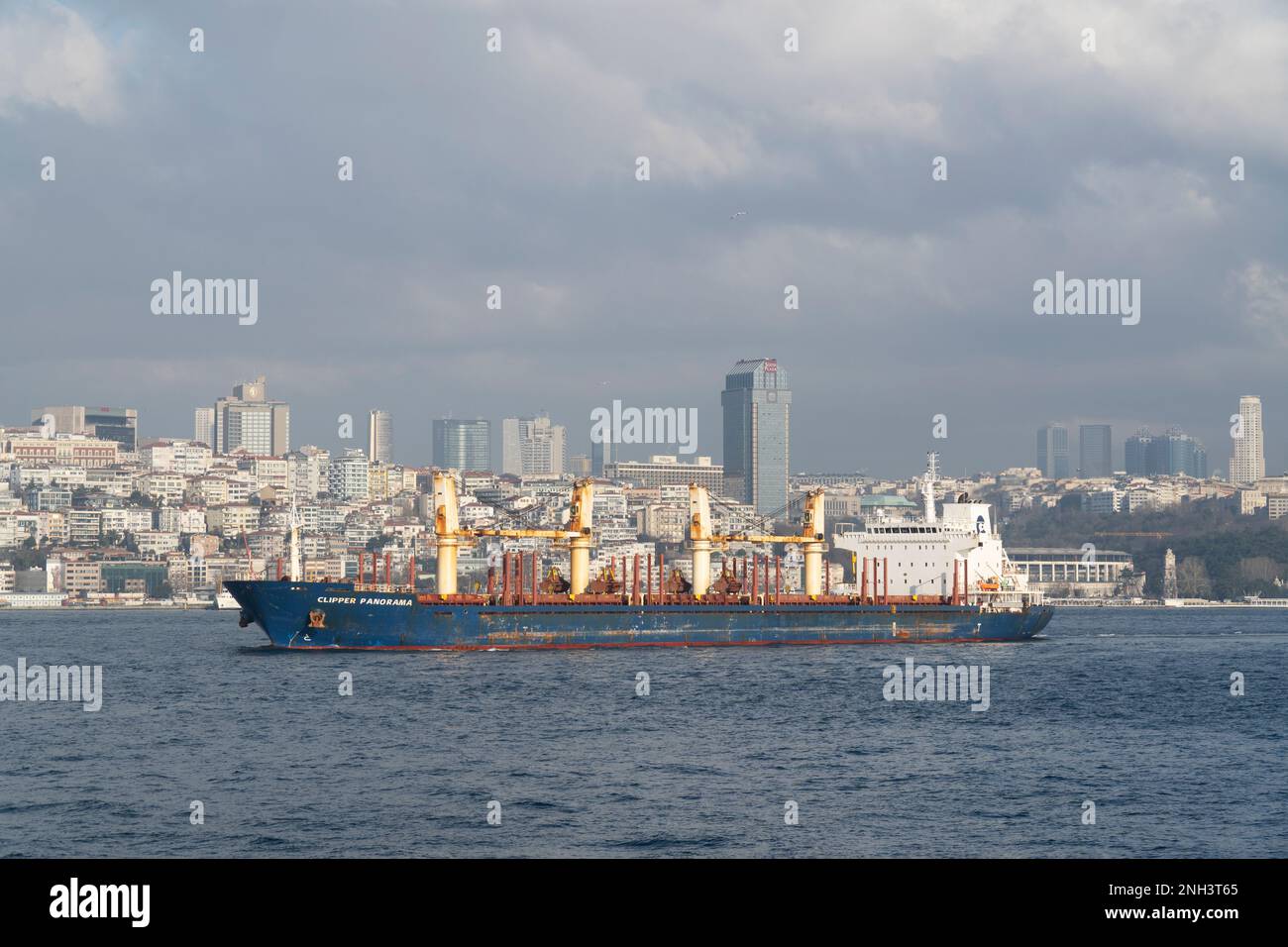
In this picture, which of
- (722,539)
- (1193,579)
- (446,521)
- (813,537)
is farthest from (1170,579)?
(446,521)

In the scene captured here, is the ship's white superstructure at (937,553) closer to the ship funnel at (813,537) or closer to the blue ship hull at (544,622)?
the ship funnel at (813,537)

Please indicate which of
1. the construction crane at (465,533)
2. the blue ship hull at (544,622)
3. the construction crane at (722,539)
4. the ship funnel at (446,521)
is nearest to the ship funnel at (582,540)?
the construction crane at (465,533)

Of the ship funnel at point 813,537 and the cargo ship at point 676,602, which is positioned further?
the ship funnel at point 813,537

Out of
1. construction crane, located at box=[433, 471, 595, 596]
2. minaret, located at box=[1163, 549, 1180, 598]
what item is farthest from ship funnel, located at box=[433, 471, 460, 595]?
minaret, located at box=[1163, 549, 1180, 598]

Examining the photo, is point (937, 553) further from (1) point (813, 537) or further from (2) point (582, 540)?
(2) point (582, 540)

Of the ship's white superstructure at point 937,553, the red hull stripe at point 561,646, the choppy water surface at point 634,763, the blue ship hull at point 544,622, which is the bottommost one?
the choppy water surface at point 634,763

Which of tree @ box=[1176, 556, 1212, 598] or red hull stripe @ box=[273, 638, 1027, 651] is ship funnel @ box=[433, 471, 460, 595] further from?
tree @ box=[1176, 556, 1212, 598]
